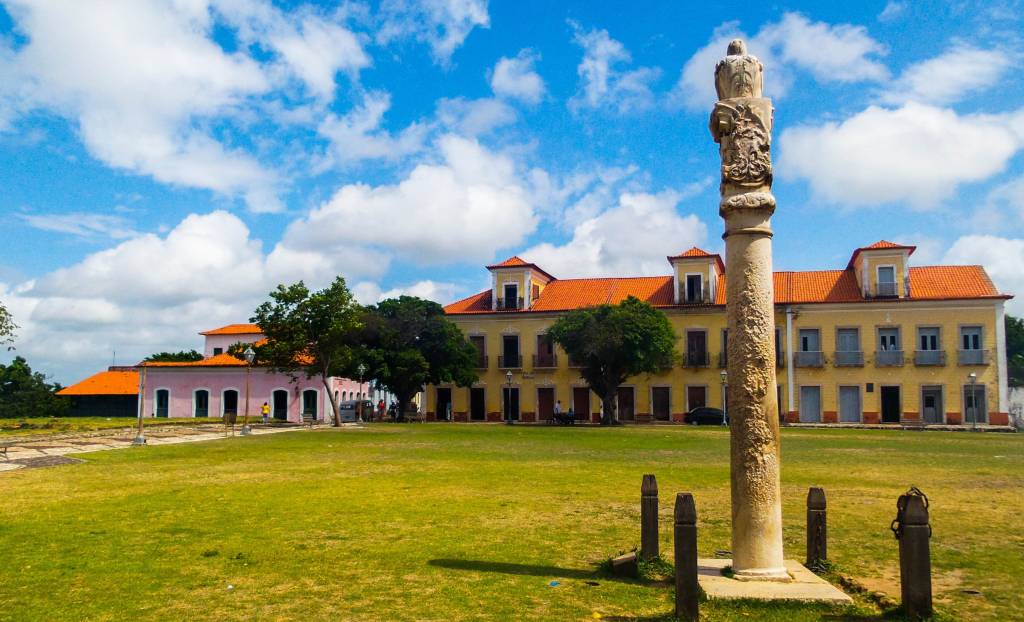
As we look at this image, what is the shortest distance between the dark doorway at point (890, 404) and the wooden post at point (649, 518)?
40656 mm

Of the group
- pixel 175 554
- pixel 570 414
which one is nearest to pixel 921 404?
pixel 570 414

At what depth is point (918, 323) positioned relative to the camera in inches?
1689

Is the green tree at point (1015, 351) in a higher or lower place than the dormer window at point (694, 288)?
lower

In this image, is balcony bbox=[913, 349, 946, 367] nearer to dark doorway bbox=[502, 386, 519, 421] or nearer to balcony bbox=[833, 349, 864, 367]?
balcony bbox=[833, 349, 864, 367]

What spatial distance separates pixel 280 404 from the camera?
46375 millimetres

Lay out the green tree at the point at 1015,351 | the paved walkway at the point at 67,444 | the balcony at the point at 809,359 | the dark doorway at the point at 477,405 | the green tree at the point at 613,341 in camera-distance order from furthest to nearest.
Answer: the green tree at the point at 1015,351 → the dark doorway at the point at 477,405 → the balcony at the point at 809,359 → the green tree at the point at 613,341 → the paved walkway at the point at 67,444

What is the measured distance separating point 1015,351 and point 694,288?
29878 mm

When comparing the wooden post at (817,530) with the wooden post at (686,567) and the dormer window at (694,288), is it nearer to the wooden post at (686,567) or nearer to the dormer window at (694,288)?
the wooden post at (686,567)

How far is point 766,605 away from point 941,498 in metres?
7.60

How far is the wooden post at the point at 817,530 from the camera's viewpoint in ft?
24.3

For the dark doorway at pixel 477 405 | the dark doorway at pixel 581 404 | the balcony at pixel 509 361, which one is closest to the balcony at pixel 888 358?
the dark doorway at pixel 581 404

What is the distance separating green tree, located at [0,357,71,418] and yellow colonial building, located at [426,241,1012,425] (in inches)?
903

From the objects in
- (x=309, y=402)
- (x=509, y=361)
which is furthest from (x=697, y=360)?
(x=309, y=402)

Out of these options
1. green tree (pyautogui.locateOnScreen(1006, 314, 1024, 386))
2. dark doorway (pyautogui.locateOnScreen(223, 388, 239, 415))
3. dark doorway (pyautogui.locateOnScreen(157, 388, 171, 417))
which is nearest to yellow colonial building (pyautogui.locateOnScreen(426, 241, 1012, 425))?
dark doorway (pyautogui.locateOnScreen(223, 388, 239, 415))
